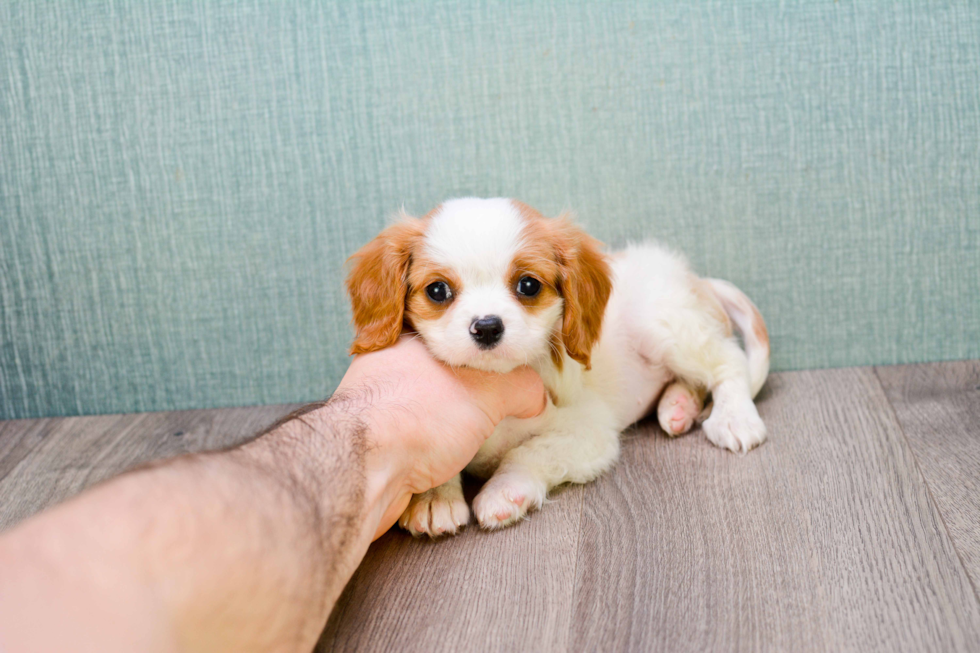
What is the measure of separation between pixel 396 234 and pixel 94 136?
46.5 inches

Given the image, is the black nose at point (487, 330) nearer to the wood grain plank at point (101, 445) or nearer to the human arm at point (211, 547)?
the human arm at point (211, 547)

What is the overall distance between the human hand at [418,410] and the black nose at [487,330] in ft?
0.42

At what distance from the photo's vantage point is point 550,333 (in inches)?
63.1

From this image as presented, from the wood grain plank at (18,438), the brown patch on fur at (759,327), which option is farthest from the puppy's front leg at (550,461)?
the wood grain plank at (18,438)

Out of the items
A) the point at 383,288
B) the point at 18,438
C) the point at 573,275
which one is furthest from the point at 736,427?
the point at 18,438

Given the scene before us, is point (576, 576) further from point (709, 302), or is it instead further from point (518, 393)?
point (709, 302)

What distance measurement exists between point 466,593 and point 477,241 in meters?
A: 0.69

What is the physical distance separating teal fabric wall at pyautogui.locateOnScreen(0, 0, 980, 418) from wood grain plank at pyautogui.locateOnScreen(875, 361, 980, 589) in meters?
0.15

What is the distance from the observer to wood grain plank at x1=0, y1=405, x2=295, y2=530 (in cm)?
181

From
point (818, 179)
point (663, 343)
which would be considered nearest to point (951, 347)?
point (818, 179)

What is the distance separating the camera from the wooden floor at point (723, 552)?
1155 millimetres

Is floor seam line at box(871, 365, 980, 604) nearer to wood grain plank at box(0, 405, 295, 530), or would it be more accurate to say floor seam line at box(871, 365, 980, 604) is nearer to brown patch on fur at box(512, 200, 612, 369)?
brown patch on fur at box(512, 200, 612, 369)

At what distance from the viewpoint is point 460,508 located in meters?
1.51

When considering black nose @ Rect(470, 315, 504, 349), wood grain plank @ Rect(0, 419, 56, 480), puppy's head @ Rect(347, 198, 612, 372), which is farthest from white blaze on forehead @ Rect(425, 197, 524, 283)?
wood grain plank @ Rect(0, 419, 56, 480)
